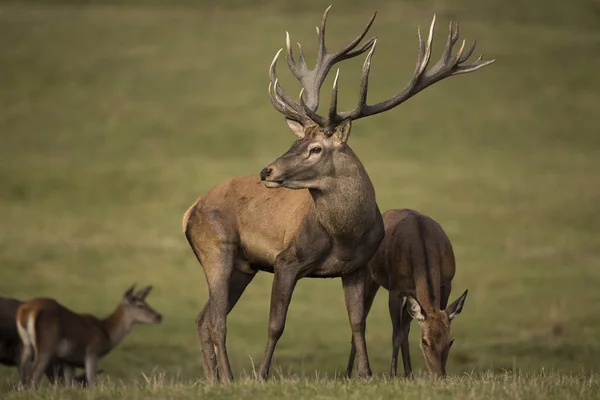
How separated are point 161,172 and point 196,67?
1172cm

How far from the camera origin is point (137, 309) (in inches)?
817

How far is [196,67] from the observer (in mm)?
51312

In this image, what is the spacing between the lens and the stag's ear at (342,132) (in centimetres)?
1105

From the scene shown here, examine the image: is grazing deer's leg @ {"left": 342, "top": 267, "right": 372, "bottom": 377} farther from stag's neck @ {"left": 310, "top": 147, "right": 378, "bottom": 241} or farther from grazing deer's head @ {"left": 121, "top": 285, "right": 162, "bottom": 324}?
grazing deer's head @ {"left": 121, "top": 285, "right": 162, "bottom": 324}

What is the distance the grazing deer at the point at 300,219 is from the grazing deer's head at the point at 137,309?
8.12 metres

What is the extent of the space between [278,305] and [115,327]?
8.71m

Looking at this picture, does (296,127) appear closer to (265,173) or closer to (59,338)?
(265,173)

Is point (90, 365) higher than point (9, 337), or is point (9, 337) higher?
point (9, 337)

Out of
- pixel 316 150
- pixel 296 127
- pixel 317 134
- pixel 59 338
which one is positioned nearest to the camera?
pixel 316 150

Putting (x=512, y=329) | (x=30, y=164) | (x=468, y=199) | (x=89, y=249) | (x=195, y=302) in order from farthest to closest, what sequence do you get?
(x=30, y=164), (x=468, y=199), (x=89, y=249), (x=195, y=302), (x=512, y=329)

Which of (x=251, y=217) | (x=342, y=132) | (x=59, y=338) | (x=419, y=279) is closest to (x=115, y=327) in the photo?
(x=59, y=338)

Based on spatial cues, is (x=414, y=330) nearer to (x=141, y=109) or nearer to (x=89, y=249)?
(x=89, y=249)

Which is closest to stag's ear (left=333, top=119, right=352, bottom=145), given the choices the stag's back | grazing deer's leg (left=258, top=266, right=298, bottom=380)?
the stag's back

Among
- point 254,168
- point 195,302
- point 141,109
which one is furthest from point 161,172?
point 195,302
